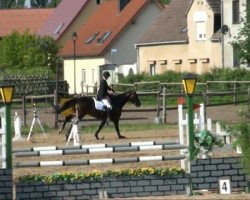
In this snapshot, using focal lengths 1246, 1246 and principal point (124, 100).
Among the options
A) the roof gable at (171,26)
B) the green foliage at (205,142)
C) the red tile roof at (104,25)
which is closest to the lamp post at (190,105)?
the green foliage at (205,142)

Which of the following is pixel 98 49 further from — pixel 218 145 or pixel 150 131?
pixel 218 145

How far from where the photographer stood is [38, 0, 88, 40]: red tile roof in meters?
101

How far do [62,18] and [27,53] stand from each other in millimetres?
15068

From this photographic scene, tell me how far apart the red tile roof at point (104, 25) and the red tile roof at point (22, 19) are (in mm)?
22629

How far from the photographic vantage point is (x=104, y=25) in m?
89.1

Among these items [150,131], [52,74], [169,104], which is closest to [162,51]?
[52,74]

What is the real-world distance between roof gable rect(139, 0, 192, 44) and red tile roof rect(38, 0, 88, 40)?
20.1 meters

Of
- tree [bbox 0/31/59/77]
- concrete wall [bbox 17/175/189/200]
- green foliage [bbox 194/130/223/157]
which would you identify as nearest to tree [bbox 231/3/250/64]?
tree [bbox 0/31/59/77]

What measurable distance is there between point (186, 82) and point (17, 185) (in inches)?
130

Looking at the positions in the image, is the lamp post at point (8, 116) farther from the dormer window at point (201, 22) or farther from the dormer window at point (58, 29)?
the dormer window at point (58, 29)

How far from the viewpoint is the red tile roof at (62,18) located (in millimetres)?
100750

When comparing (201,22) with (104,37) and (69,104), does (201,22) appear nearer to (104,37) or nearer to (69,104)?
(104,37)

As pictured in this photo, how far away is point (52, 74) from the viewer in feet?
262

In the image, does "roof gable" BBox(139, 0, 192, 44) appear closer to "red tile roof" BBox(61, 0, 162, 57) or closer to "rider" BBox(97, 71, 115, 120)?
"red tile roof" BBox(61, 0, 162, 57)
